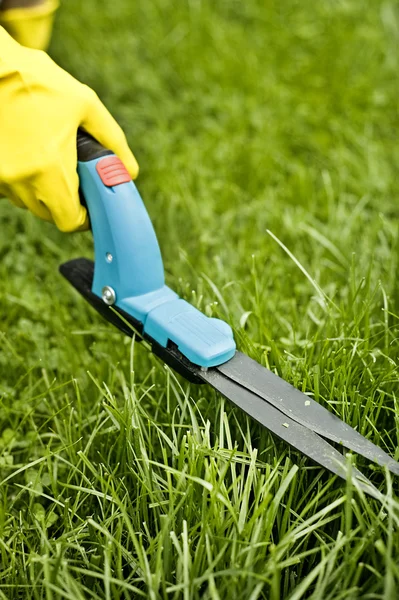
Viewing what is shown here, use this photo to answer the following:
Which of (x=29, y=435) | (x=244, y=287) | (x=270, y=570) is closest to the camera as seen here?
(x=270, y=570)

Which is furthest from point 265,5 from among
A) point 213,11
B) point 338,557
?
point 338,557

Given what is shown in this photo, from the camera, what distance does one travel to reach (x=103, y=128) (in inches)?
68.7

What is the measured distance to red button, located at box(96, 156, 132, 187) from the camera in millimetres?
1635

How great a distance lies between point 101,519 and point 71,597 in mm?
299

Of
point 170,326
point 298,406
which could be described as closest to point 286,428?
point 298,406

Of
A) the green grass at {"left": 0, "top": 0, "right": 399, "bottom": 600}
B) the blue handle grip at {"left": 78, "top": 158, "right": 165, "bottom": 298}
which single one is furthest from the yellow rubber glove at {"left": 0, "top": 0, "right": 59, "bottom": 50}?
the blue handle grip at {"left": 78, "top": 158, "right": 165, "bottom": 298}

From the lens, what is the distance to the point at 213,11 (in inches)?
143

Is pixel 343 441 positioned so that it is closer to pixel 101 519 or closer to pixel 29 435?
pixel 101 519

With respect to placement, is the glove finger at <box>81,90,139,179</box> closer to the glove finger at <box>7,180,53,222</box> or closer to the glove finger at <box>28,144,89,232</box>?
the glove finger at <box>28,144,89,232</box>

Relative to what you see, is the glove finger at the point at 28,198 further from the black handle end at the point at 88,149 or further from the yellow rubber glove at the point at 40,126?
the black handle end at the point at 88,149

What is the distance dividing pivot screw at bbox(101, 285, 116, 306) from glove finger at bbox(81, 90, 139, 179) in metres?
0.36

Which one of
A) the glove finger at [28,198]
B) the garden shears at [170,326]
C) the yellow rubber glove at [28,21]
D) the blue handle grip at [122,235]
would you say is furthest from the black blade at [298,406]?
the yellow rubber glove at [28,21]

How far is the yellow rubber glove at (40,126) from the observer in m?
1.65

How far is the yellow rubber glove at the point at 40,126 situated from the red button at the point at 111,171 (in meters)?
0.08
